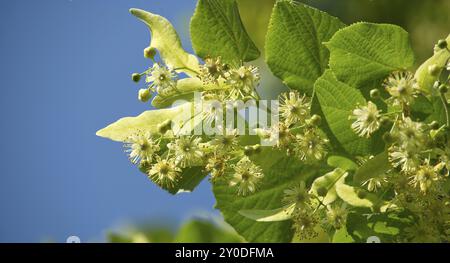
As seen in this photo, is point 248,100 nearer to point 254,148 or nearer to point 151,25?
point 254,148

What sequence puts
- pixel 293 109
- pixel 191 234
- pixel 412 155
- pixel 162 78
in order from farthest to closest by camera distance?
pixel 191 234, pixel 162 78, pixel 293 109, pixel 412 155

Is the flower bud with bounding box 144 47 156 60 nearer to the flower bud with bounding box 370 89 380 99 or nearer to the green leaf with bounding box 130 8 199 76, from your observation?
the green leaf with bounding box 130 8 199 76

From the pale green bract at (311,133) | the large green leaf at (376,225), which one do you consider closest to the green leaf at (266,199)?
the pale green bract at (311,133)

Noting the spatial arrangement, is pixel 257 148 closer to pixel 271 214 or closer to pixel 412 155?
pixel 271 214

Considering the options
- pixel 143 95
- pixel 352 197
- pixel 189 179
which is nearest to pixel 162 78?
pixel 143 95

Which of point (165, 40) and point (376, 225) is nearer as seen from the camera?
point (376, 225)

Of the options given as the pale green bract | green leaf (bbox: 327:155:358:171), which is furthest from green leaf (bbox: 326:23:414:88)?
green leaf (bbox: 327:155:358:171)
